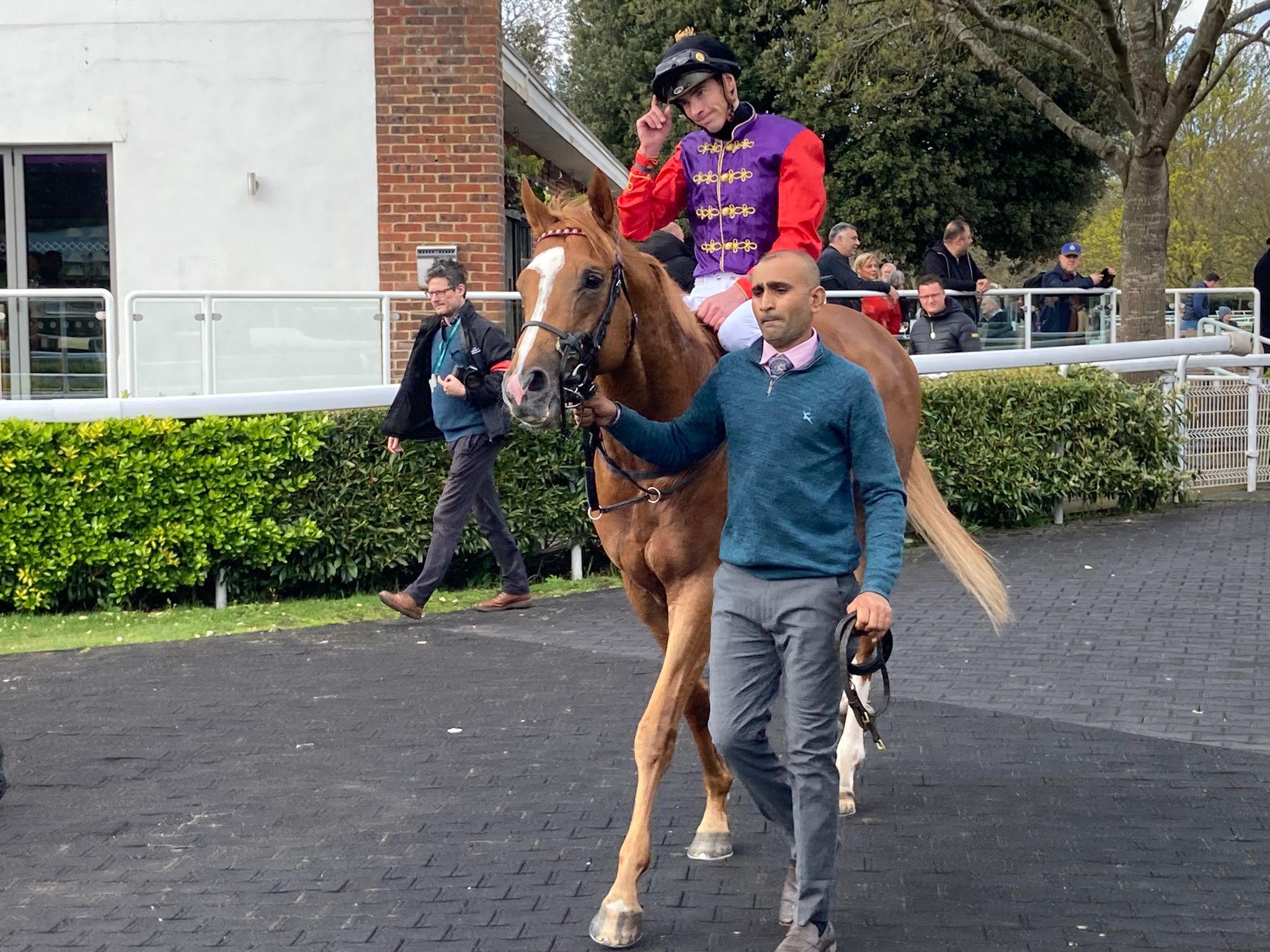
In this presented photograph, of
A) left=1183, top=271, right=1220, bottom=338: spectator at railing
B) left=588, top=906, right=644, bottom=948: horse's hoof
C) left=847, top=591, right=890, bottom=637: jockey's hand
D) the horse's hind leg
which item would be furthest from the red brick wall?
left=1183, top=271, right=1220, bottom=338: spectator at railing

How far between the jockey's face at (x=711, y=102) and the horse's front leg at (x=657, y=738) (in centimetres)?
168

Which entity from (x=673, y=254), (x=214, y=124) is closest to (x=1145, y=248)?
(x=214, y=124)

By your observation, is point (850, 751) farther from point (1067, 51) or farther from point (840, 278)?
point (1067, 51)

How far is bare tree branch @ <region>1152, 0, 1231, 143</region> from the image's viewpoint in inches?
631

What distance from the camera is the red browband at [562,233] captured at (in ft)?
14.2

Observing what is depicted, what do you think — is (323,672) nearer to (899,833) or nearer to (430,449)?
(430,449)

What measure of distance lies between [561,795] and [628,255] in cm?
222

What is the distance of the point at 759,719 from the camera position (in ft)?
13.6

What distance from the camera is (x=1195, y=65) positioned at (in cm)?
1606

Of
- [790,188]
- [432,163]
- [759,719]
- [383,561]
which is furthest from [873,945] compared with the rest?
[432,163]

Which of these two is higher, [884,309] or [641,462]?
[884,309]

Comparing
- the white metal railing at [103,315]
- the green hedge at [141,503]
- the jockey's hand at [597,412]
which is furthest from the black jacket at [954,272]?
the jockey's hand at [597,412]

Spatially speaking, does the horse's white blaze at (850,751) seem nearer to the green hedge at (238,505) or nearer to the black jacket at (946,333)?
the green hedge at (238,505)

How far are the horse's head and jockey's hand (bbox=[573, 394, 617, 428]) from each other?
8 cm
